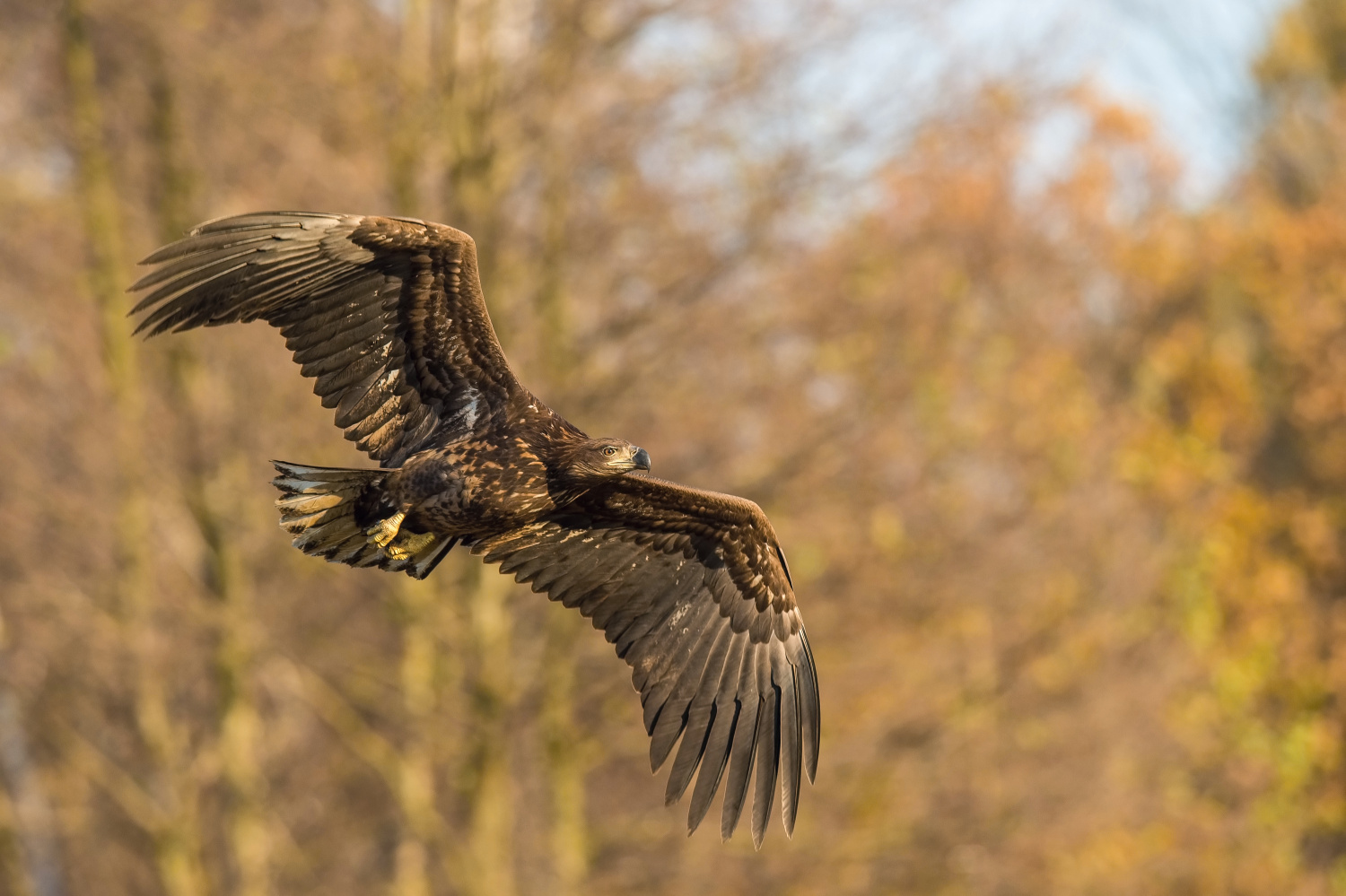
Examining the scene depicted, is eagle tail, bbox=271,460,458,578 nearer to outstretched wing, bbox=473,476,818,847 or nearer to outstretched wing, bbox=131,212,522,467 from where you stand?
outstretched wing, bbox=131,212,522,467

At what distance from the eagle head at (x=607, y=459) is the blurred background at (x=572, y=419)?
4.45 meters

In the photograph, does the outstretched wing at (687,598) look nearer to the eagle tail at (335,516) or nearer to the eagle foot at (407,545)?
the eagle foot at (407,545)

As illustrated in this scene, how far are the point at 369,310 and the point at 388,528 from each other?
0.83m

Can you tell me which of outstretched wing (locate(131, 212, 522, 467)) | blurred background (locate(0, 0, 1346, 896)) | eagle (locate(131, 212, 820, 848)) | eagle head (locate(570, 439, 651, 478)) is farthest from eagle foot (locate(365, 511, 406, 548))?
blurred background (locate(0, 0, 1346, 896))

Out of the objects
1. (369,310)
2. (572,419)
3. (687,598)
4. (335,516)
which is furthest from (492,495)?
(572,419)

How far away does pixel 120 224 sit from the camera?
12.5 meters

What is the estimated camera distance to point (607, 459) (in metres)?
6.05

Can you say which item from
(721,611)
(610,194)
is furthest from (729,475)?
(721,611)

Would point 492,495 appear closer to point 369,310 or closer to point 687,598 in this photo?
point 369,310

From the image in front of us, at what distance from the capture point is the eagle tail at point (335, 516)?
6230mm

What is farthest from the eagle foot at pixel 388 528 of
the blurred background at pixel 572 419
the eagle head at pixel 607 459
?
the blurred background at pixel 572 419

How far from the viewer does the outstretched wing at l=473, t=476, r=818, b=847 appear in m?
6.58

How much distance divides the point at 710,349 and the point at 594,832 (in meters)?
3.43

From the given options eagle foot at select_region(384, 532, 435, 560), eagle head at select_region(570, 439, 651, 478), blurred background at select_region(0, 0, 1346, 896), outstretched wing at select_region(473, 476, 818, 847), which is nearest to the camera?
eagle head at select_region(570, 439, 651, 478)
